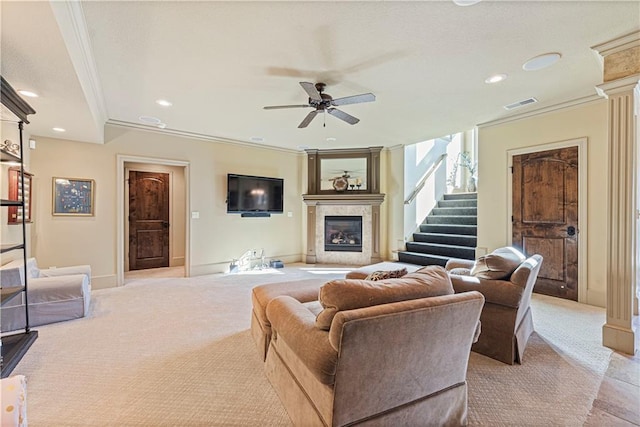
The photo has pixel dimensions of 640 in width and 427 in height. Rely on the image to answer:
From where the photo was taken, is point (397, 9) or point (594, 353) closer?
point (397, 9)

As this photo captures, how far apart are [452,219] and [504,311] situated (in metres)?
4.60

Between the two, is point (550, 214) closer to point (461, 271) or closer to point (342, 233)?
point (461, 271)

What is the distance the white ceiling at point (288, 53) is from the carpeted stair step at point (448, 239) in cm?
247

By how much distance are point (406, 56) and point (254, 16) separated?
4.50 ft

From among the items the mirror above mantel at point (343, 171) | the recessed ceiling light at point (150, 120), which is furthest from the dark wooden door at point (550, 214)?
the recessed ceiling light at point (150, 120)

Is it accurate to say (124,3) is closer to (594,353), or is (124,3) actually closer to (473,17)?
(473,17)

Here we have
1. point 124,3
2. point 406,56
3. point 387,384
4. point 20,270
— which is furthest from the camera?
point 20,270

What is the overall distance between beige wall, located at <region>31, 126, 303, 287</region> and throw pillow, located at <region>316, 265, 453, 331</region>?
4.58 metres

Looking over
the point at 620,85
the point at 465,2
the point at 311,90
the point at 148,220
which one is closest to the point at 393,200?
the point at 311,90

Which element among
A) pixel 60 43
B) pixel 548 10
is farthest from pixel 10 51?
pixel 548 10

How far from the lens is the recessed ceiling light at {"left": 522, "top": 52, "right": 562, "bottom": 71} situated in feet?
8.71

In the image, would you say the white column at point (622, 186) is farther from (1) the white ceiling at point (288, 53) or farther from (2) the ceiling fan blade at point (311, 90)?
(2) the ceiling fan blade at point (311, 90)

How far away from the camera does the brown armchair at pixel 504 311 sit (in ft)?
7.25

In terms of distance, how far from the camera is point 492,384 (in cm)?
202
